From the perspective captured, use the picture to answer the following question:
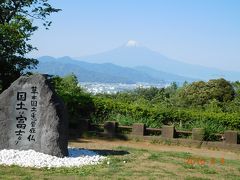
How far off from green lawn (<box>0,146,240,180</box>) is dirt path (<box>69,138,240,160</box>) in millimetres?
1406

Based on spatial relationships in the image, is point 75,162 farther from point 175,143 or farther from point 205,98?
point 205,98

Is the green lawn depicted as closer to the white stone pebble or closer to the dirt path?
the white stone pebble

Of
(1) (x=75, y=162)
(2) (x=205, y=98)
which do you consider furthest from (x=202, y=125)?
(2) (x=205, y=98)

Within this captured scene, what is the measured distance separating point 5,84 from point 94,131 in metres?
4.95

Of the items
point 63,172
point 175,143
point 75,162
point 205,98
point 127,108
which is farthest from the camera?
point 205,98

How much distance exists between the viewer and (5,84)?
62.1 feet

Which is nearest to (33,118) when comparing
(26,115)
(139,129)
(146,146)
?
(26,115)

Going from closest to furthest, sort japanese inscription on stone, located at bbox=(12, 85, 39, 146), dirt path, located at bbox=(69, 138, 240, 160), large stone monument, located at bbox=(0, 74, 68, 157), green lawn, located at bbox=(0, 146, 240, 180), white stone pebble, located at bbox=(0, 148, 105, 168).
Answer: green lawn, located at bbox=(0, 146, 240, 180) < white stone pebble, located at bbox=(0, 148, 105, 168) < large stone monument, located at bbox=(0, 74, 68, 157) < japanese inscription on stone, located at bbox=(12, 85, 39, 146) < dirt path, located at bbox=(69, 138, 240, 160)

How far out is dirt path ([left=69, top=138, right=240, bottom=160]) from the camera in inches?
552

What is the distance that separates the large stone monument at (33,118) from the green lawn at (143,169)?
1.11 m

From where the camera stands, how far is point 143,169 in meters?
10.1

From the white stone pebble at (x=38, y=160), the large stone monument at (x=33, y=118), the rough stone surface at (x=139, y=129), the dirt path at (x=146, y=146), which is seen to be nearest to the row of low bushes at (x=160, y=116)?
the rough stone surface at (x=139, y=129)

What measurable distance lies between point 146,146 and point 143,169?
5.12 metres

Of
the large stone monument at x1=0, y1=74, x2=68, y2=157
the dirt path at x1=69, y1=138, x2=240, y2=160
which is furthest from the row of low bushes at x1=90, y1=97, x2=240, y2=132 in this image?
the large stone monument at x1=0, y1=74, x2=68, y2=157
